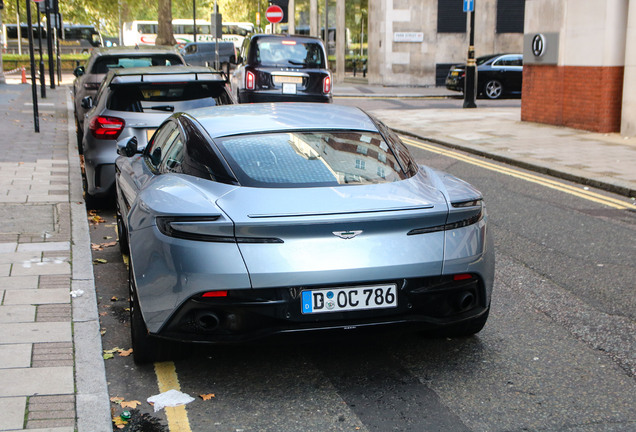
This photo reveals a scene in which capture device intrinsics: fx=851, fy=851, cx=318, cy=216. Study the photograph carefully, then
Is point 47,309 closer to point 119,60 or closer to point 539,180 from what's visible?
point 539,180

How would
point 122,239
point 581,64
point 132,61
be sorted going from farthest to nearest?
point 581,64 → point 132,61 → point 122,239

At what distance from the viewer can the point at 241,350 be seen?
4859mm

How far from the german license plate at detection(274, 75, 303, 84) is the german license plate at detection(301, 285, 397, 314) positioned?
14.0 m

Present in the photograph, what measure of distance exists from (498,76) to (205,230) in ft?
81.7

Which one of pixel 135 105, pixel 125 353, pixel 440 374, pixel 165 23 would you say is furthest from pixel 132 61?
pixel 165 23

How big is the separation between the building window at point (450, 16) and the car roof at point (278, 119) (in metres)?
30.4

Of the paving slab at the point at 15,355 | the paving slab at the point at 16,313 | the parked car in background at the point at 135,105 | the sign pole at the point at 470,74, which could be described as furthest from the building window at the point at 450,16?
the paving slab at the point at 15,355

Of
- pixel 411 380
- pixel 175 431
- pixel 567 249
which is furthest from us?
pixel 567 249

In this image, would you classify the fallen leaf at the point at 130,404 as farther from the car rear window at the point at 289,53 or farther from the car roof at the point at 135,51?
the car rear window at the point at 289,53

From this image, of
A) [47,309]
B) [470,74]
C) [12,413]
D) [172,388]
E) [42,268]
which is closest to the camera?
[12,413]

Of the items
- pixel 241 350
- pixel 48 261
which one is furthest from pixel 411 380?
pixel 48 261

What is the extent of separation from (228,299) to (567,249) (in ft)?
13.8

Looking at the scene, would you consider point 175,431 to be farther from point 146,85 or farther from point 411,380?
point 146,85

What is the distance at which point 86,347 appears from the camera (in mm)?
4684
